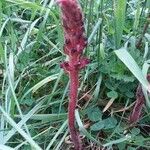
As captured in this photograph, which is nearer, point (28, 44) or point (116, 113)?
point (116, 113)

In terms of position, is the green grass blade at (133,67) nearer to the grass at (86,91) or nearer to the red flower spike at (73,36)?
the grass at (86,91)

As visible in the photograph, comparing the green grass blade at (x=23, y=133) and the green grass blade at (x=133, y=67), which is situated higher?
the green grass blade at (x=133, y=67)

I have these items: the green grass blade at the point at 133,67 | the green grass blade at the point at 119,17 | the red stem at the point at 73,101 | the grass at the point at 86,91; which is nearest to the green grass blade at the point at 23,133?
the grass at the point at 86,91

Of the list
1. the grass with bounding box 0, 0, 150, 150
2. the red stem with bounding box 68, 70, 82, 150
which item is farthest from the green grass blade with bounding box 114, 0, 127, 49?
the red stem with bounding box 68, 70, 82, 150

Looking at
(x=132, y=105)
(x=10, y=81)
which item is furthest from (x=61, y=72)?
(x=132, y=105)

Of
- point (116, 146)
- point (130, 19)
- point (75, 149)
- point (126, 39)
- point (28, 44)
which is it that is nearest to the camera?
point (75, 149)

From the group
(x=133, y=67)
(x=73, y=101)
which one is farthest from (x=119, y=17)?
(x=73, y=101)

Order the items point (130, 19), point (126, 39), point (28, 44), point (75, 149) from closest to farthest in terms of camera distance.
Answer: point (75, 149), point (126, 39), point (28, 44), point (130, 19)

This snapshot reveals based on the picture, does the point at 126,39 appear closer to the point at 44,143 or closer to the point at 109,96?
the point at 109,96
